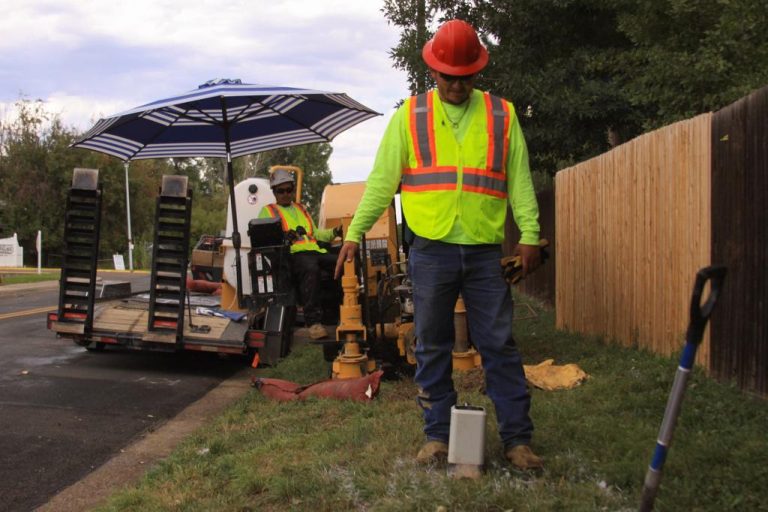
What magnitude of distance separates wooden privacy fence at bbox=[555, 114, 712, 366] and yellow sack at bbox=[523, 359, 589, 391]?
2.58 feet

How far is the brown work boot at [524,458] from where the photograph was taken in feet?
13.1

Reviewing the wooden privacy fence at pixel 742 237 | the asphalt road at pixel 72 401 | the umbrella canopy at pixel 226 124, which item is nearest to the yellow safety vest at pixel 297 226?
the umbrella canopy at pixel 226 124

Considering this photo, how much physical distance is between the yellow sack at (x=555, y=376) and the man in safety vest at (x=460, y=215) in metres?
2.21

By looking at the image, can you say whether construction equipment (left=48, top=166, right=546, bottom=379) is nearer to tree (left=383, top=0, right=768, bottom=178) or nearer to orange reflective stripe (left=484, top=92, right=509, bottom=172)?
orange reflective stripe (left=484, top=92, right=509, bottom=172)

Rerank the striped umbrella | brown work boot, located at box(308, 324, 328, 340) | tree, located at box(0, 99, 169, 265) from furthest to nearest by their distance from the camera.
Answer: tree, located at box(0, 99, 169, 265) → the striped umbrella → brown work boot, located at box(308, 324, 328, 340)

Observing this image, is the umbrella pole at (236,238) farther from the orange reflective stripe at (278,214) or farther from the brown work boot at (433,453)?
the brown work boot at (433,453)

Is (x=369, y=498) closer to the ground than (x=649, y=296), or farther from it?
closer to the ground

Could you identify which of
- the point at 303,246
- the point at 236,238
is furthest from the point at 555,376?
the point at 236,238

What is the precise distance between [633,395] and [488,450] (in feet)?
5.31

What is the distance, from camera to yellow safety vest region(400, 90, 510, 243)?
163 inches

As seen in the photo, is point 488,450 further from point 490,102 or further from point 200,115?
point 200,115

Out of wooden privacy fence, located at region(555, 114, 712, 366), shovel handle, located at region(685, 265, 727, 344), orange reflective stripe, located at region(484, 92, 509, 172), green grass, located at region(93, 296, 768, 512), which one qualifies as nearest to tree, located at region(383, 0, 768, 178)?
wooden privacy fence, located at region(555, 114, 712, 366)

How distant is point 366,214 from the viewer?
175 inches

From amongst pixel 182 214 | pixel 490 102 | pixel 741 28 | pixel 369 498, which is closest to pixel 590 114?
pixel 741 28
